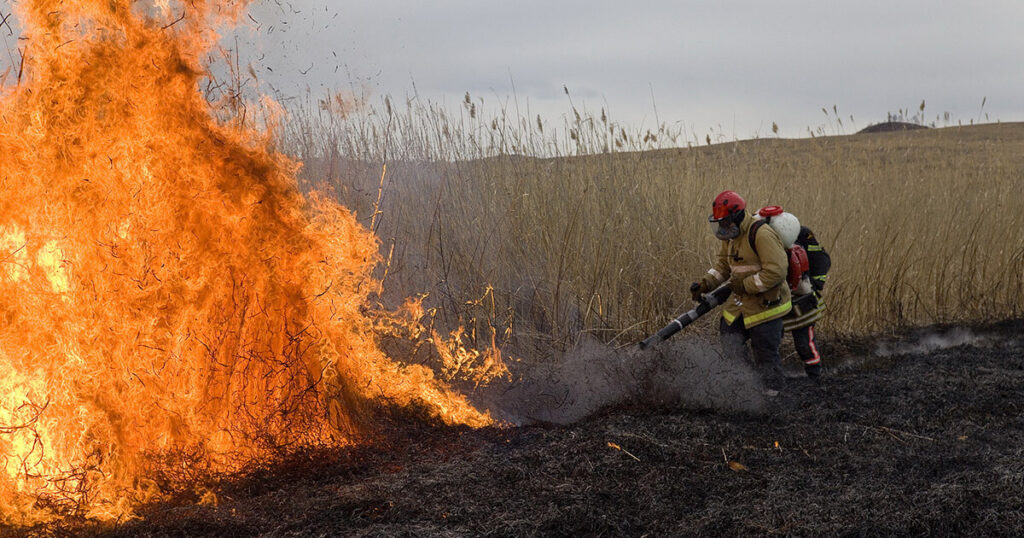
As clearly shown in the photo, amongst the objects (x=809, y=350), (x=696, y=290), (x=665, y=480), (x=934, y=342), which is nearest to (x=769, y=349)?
(x=809, y=350)

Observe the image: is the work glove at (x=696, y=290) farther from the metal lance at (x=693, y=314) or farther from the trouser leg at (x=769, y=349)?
the trouser leg at (x=769, y=349)

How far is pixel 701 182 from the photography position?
29.1ft

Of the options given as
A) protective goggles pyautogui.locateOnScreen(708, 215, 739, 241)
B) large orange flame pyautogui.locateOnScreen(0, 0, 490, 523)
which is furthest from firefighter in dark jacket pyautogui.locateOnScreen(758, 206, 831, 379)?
large orange flame pyautogui.locateOnScreen(0, 0, 490, 523)

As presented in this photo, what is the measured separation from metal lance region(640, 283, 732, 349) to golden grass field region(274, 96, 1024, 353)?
0.94m

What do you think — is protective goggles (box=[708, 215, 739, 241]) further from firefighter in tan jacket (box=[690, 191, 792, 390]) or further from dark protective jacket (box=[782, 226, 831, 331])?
dark protective jacket (box=[782, 226, 831, 331])

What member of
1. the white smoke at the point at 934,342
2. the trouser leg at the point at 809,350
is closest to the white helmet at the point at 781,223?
the trouser leg at the point at 809,350

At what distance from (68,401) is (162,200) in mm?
1005

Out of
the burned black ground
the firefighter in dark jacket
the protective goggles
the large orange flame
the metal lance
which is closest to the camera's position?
the burned black ground

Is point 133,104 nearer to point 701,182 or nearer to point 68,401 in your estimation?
point 68,401

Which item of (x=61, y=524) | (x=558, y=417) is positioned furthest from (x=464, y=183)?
(x=61, y=524)

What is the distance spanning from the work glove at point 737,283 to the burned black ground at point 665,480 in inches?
35.7

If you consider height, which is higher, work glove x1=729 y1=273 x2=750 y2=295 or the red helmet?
the red helmet

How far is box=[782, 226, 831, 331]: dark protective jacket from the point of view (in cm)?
630

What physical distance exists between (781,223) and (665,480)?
2727 millimetres
